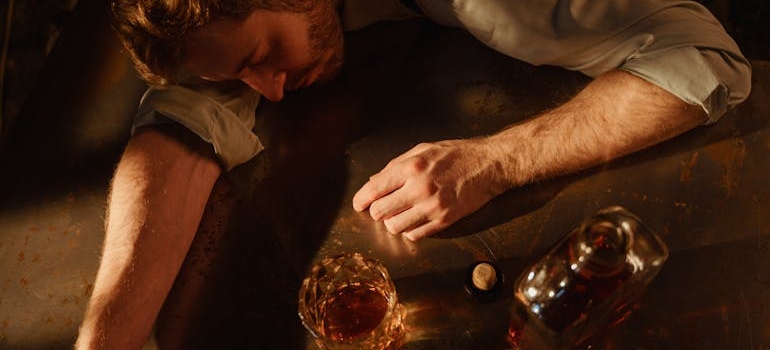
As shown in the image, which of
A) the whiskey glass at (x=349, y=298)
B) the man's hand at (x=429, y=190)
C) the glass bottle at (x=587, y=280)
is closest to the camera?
the glass bottle at (x=587, y=280)

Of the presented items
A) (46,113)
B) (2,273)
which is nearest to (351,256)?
(2,273)

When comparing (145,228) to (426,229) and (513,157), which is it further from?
(513,157)

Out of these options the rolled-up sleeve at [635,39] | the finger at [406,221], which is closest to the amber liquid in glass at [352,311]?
the finger at [406,221]

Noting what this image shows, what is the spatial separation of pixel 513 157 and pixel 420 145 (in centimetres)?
15

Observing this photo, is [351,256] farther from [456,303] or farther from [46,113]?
[46,113]

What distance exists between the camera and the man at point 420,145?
0.91 metres

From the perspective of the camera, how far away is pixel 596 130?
3.20 feet

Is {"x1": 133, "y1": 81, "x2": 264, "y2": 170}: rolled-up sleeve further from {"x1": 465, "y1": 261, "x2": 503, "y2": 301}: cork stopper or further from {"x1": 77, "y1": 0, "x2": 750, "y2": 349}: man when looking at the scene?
{"x1": 465, "y1": 261, "x2": 503, "y2": 301}: cork stopper

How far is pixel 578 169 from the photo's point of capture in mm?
964

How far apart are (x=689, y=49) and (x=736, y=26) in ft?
2.72

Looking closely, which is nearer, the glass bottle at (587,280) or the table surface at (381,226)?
the glass bottle at (587,280)

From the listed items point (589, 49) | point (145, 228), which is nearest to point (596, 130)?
point (589, 49)

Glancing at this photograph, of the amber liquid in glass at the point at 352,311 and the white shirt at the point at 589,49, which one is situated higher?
the white shirt at the point at 589,49

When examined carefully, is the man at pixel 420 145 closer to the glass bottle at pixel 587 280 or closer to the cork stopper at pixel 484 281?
the cork stopper at pixel 484 281
